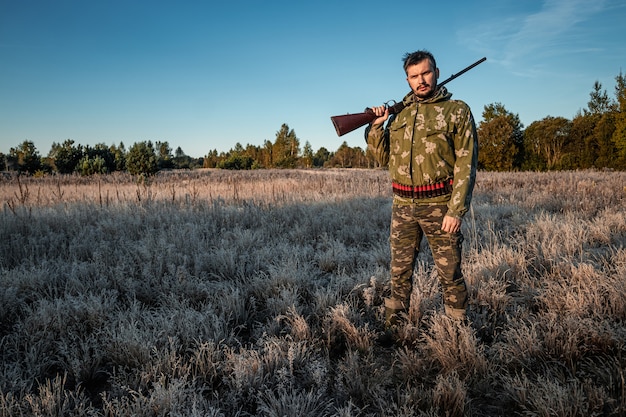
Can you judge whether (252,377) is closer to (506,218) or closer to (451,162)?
(451,162)

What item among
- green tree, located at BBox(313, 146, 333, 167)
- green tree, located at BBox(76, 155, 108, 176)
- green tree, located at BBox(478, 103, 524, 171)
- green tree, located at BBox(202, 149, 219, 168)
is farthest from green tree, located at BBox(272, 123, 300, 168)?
green tree, located at BBox(76, 155, 108, 176)

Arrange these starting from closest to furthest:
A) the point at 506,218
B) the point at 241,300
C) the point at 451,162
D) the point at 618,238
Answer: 1. the point at 451,162
2. the point at 241,300
3. the point at 618,238
4. the point at 506,218

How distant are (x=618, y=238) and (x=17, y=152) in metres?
60.5

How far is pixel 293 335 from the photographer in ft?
8.47

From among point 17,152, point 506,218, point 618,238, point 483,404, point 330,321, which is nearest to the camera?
point 483,404

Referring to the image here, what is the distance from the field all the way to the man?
0.52 meters

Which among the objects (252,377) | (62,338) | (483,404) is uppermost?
(62,338)

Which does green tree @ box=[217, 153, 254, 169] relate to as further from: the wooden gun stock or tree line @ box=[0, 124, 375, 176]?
the wooden gun stock

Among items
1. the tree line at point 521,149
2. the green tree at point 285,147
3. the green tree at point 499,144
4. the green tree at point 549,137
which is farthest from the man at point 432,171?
the green tree at point 285,147

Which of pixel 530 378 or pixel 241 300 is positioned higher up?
pixel 241 300

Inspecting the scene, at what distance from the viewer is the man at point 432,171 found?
2244 mm

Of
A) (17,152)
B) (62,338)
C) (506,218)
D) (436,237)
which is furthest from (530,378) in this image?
(17,152)

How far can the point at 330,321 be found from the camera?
2.78 m

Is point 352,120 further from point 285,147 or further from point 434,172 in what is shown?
point 285,147
